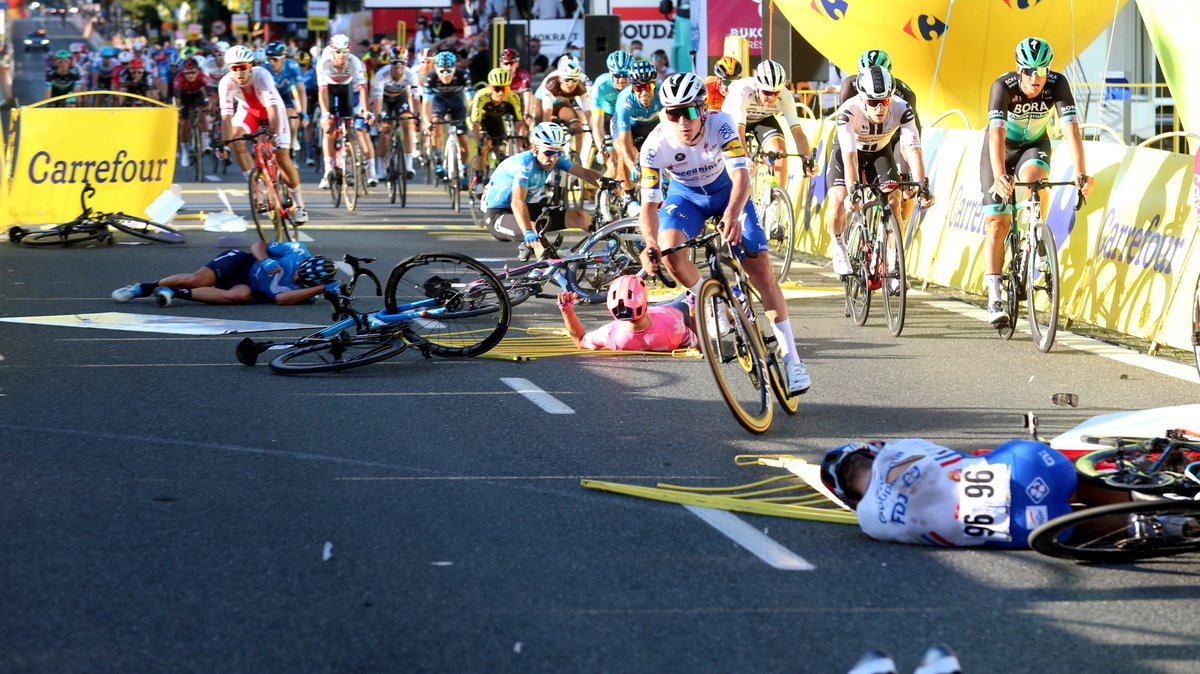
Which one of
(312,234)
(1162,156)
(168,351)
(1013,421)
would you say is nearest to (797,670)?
(1013,421)

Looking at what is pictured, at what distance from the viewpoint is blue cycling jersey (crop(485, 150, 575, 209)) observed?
13.6 meters

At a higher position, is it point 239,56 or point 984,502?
point 239,56

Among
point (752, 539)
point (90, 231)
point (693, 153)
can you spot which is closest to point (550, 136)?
point (693, 153)

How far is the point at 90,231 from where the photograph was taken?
17.8 meters

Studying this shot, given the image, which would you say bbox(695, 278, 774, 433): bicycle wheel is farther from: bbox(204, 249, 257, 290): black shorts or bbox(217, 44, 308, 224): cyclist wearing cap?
bbox(217, 44, 308, 224): cyclist wearing cap

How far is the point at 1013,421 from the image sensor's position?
8.41 metres

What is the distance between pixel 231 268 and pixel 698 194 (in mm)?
5081

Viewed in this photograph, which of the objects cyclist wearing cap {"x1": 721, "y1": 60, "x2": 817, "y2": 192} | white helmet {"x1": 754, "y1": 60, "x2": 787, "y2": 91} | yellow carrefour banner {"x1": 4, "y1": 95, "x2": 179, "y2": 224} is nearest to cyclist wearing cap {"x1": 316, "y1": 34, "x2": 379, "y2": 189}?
yellow carrefour banner {"x1": 4, "y1": 95, "x2": 179, "y2": 224}

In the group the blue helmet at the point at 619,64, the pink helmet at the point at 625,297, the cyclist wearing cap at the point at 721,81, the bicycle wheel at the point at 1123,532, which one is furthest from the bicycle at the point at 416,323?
the cyclist wearing cap at the point at 721,81

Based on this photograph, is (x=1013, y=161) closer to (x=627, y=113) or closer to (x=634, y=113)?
(x=627, y=113)

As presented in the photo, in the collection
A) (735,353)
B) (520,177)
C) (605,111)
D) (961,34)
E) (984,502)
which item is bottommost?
(984,502)

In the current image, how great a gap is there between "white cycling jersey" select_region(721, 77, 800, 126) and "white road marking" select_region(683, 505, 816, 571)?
9335mm

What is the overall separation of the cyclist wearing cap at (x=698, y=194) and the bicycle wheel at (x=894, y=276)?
2.28m

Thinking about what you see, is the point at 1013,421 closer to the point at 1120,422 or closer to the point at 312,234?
the point at 1120,422
